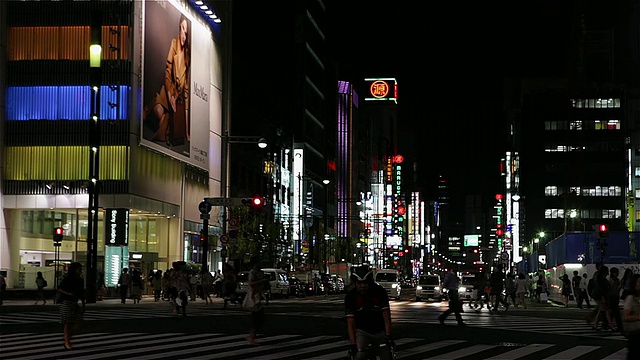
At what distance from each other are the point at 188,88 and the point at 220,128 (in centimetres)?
1097

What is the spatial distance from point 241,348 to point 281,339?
8.17ft

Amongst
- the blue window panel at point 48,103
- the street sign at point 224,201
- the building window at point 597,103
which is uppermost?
the building window at point 597,103

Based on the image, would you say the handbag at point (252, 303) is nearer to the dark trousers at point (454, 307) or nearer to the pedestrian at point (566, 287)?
the dark trousers at point (454, 307)

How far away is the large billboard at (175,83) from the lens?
6022cm

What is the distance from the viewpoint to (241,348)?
1875 cm

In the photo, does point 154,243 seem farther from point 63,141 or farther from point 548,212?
point 548,212

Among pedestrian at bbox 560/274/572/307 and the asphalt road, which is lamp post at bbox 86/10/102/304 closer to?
the asphalt road

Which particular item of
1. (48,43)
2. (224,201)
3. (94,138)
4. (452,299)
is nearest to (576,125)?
(48,43)

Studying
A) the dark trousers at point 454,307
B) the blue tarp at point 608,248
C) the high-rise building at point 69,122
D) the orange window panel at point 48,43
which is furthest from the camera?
the orange window panel at point 48,43

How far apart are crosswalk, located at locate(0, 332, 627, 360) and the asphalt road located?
0.06 ft

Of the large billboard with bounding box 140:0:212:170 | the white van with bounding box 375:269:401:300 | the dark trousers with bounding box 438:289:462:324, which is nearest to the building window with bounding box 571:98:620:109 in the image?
the large billboard with bounding box 140:0:212:170

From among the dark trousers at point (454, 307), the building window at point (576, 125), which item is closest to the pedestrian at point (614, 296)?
the dark trousers at point (454, 307)

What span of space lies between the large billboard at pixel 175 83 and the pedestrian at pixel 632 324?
1961 inches

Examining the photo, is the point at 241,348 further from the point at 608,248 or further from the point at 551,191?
the point at 551,191
